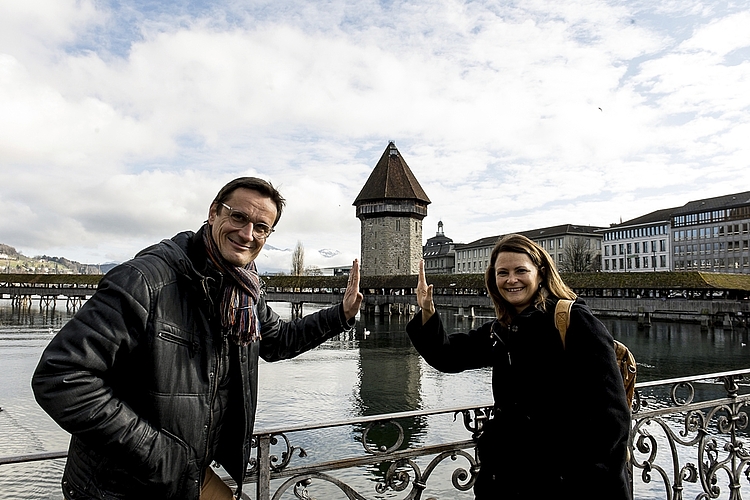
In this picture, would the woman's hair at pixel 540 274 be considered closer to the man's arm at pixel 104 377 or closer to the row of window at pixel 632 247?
the man's arm at pixel 104 377

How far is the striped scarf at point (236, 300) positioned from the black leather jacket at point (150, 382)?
26 millimetres

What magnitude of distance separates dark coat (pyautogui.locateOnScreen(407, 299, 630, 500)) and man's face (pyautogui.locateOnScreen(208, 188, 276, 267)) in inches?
35.8

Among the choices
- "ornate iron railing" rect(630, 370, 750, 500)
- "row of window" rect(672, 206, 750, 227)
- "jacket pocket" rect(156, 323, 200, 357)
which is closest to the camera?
"jacket pocket" rect(156, 323, 200, 357)

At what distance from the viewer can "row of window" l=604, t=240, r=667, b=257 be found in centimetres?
4844

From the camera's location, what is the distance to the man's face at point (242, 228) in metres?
1.50

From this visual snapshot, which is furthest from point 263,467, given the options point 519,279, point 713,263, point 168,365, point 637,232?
point 637,232

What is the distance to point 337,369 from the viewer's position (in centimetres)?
1512

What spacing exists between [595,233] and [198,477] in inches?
2406

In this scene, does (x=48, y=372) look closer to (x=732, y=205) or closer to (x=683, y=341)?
(x=683, y=341)

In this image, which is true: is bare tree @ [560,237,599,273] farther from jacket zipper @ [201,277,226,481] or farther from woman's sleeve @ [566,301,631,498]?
jacket zipper @ [201,277,226,481]

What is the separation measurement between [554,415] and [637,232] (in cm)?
5467

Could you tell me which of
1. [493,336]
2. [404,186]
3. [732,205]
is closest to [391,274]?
[404,186]

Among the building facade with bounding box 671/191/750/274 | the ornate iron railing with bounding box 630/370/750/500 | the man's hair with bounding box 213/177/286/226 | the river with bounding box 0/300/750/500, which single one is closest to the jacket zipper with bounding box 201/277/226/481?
the man's hair with bounding box 213/177/286/226

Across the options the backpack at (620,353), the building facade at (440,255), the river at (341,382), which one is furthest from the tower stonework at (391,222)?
the backpack at (620,353)
